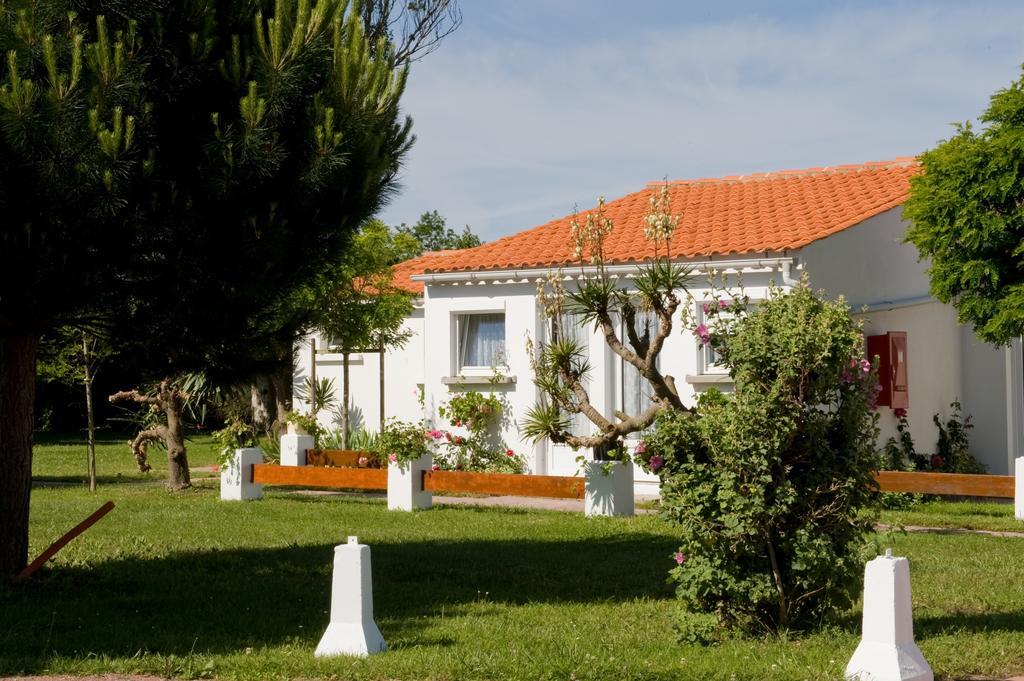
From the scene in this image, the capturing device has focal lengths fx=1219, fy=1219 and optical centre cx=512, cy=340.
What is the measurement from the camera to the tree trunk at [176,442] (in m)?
17.7

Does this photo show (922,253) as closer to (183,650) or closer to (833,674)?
(833,674)

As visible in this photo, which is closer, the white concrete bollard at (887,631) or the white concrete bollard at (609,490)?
the white concrete bollard at (887,631)

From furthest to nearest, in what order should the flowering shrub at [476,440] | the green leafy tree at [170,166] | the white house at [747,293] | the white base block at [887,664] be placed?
the flowering shrub at [476,440]
the white house at [747,293]
the green leafy tree at [170,166]
the white base block at [887,664]

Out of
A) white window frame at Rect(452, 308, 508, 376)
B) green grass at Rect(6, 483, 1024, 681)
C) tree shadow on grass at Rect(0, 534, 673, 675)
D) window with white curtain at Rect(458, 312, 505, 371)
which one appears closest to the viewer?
green grass at Rect(6, 483, 1024, 681)

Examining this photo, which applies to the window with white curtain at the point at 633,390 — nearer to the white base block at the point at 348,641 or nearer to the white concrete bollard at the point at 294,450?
the white concrete bollard at the point at 294,450

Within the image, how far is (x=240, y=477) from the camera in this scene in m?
16.5

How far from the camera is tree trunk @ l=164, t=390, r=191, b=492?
17672mm

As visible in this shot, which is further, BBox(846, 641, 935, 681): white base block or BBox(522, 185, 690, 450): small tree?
BBox(522, 185, 690, 450): small tree

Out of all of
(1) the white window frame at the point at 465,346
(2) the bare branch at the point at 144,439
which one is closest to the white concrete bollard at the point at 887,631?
(1) the white window frame at the point at 465,346

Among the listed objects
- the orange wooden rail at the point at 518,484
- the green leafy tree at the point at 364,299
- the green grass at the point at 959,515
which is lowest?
the green grass at the point at 959,515

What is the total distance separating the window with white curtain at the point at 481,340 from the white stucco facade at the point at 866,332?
12 centimetres

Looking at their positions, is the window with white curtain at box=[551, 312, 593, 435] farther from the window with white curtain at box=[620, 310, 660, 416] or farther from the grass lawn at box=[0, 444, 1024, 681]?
the grass lawn at box=[0, 444, 1024, 681]

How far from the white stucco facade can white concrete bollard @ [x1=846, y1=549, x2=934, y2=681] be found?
933 centimetres

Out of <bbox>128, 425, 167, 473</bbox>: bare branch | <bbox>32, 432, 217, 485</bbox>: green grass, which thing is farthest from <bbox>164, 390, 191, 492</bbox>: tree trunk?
<bbox>32, 432, 217, 485</bbox>: green grass
